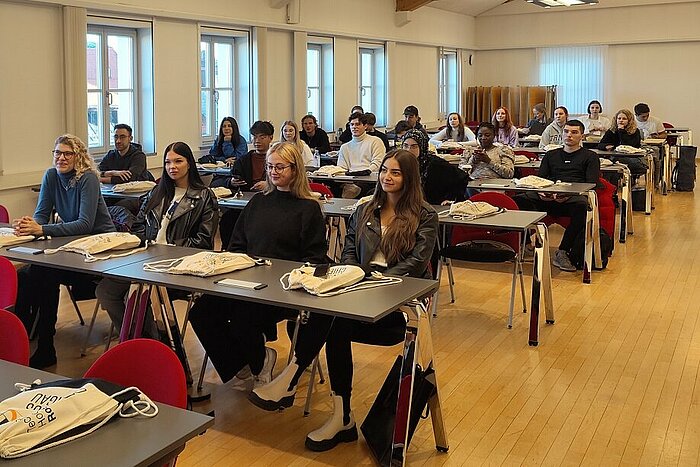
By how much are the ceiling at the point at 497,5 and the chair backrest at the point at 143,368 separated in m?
13.0

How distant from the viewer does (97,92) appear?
311 inches

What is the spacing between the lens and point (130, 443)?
1.79 m

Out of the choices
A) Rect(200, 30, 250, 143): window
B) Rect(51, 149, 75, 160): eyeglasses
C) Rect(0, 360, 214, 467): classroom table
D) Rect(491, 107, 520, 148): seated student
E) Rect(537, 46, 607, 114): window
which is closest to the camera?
Rect(0, 360, 214, 467): classroom table

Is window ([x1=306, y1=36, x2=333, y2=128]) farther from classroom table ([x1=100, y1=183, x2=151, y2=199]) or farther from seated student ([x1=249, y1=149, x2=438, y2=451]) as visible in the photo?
seated student ([x1=249, y1=149, x2=438, y2=451])

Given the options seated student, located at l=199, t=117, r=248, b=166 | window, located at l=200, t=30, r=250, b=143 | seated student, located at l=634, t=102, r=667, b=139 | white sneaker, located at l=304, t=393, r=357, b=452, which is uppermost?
window, located at l=200, t=30, r=250, b=143

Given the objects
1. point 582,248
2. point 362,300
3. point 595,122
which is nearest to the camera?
point 362,300

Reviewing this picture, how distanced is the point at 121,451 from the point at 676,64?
1582cm

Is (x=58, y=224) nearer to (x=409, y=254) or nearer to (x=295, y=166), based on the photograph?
(x=295, y=166)

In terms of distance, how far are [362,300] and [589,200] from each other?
3431mm

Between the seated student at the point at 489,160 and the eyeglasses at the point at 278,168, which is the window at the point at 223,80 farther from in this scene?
the eyeglasses at the point at 278,168

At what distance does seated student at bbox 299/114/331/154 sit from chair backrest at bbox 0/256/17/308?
6580mm

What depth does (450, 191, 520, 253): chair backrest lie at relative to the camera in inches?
205

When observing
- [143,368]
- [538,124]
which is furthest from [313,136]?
[143,368]

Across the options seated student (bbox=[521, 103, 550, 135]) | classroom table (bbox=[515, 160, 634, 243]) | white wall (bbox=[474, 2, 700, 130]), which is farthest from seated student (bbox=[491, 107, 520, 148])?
white wall (bbox=[474, 2, 700, 130])
